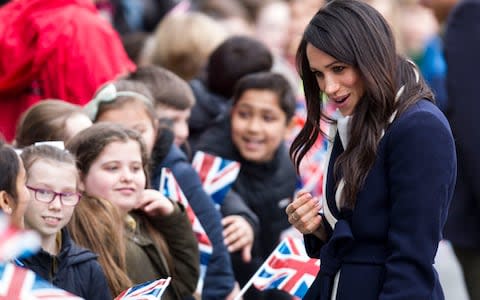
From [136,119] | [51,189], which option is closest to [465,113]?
[136,119]

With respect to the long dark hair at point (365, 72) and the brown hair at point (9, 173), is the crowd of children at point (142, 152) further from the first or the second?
the long dark hair at point (365, 72)

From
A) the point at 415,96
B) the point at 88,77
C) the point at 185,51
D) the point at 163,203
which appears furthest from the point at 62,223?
the point at 185,51

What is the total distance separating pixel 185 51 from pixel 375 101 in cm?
397

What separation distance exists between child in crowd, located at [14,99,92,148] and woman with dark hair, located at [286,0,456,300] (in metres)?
1.54

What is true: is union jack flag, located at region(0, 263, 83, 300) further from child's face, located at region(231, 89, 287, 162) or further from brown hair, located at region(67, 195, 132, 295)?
child's face, located at region(231, 89, 287, 162)

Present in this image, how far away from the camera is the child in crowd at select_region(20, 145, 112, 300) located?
4.55 metres

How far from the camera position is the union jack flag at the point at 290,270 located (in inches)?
214

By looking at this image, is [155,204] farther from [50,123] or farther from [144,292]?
[144,292]

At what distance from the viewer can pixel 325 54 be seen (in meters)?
4.28

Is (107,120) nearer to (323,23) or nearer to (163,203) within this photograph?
(163,203)

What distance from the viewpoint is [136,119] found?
5844 mm

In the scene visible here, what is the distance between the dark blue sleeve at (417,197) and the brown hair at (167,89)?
2462 millimetres

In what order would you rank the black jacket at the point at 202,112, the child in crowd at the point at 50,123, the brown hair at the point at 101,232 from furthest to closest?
the black jacket at the point at 202,112 < the child in crowd at the point at 50,123 < the brown hair at the point at 101,232

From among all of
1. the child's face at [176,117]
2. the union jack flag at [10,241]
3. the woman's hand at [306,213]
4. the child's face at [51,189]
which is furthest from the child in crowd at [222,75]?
the union jack flag at [10,241]
